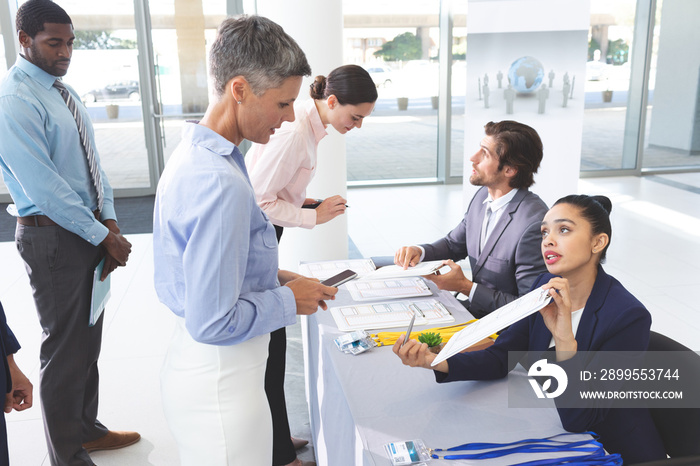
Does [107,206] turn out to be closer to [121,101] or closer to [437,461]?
[437,461]

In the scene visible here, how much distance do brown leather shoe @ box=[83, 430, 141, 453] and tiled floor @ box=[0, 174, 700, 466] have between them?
31 mm

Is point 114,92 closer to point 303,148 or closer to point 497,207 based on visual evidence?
point 303,148

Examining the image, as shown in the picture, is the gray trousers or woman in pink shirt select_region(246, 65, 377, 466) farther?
woman in pink shirt select_region(246, 65, 377, 466)

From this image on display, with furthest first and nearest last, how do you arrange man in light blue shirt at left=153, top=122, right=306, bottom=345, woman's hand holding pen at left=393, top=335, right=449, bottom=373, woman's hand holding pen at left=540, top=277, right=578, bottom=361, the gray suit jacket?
the gray suit jacket, woman's hand holding pen at left=393, top=335, right=449, bottom=373, woman's hand holding pen at left=540, top=277, right=578, bottom=361, man in light blue shirt at left=153, top=122, right=306, bottom=345

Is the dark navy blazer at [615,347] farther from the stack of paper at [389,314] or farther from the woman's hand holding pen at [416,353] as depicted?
the stack of paper at [389,314]

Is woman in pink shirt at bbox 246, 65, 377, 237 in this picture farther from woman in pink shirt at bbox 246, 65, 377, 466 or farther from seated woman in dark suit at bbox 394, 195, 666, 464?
seated woman in dark suit at bbox 394, 195, 666, 464

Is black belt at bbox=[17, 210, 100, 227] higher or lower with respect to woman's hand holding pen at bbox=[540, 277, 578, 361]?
higher

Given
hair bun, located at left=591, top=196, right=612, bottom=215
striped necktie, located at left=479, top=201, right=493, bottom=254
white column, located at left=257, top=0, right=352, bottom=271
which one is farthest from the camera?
Answer: white column, located at left=257, top=0, right=352, bottom=271

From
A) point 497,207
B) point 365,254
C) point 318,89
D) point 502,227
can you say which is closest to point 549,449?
point 502,227

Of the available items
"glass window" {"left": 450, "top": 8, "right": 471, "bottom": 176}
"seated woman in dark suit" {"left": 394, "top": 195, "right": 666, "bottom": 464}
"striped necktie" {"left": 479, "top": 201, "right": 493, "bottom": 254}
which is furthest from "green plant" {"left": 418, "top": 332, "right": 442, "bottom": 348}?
"glass window" {"left": 450, "top": 8, "right": 471, "bottom": 176}

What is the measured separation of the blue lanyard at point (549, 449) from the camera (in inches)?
53.9

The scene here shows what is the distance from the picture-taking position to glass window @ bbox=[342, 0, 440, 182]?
807 cm

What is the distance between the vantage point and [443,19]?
7984 millimetres

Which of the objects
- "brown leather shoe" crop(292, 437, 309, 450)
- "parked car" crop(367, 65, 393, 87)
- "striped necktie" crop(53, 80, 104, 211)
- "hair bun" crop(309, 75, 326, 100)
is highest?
"parked car" crop(367, 65, 393, 87)
